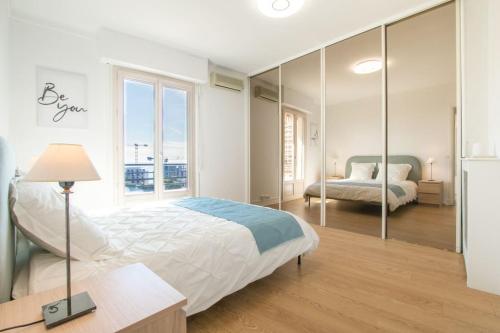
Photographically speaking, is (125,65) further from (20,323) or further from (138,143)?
(20,323)

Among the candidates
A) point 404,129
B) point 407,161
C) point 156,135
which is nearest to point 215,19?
point 156,135

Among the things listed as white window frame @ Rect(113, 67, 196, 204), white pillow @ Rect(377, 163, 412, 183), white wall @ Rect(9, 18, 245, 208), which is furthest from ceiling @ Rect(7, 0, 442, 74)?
white pillow @ Rect(377, 163, 412, 183)

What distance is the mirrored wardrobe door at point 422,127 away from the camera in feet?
8.82

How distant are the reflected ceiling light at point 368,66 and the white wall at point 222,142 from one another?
2206 mm

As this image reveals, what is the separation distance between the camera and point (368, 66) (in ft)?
10.7

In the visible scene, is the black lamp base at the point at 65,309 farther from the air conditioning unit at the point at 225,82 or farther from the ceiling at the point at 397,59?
the air conditioning unit at the point at 225,82

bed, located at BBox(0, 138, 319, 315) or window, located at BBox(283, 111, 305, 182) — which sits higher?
window, located at BBox(283, 111, 305, 182)

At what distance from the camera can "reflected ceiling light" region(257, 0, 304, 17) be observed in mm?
2557

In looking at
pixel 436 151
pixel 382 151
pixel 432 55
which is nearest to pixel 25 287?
pixel 382 151

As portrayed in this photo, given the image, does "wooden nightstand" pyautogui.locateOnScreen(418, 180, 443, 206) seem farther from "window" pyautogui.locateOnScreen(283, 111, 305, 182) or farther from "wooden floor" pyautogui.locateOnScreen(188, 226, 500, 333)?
"window" pyautogui.locateOnScreen(283, 111, 305, 182)

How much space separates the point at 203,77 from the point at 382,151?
2.99m

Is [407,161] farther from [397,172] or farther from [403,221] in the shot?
[403,221]

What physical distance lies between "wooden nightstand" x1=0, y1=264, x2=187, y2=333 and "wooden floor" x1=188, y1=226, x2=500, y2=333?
728 mm

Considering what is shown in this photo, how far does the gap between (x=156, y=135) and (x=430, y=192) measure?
3.82 m
